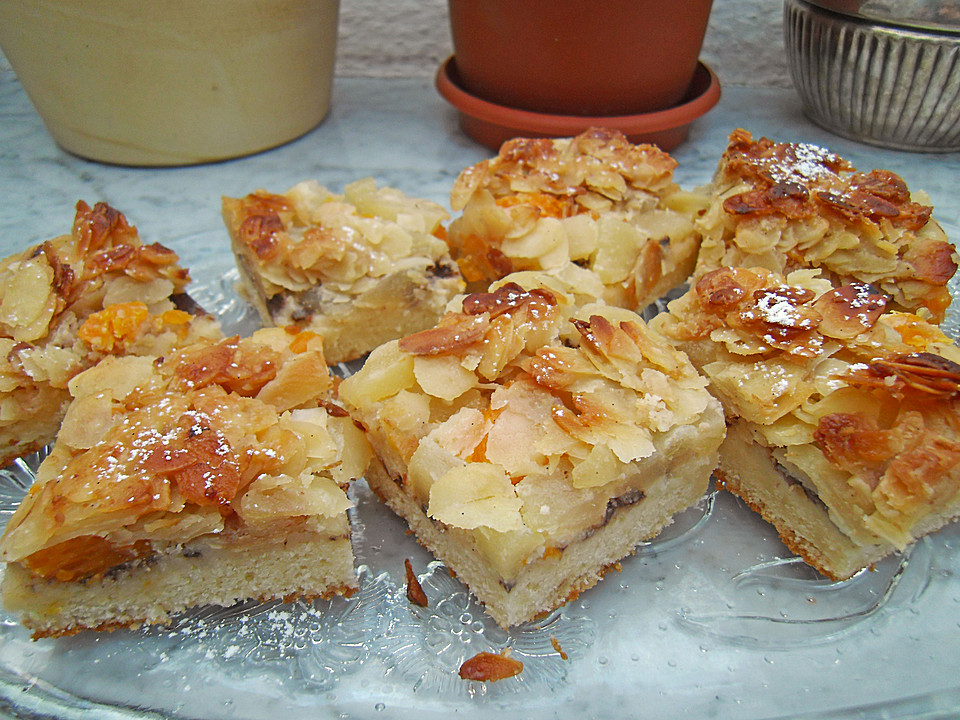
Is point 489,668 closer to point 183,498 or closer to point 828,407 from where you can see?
point 183,498

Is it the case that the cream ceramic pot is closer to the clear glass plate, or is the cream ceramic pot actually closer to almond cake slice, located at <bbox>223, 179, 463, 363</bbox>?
almond cake slice, located at <bbox>223, 179, 463, 363</bbox>

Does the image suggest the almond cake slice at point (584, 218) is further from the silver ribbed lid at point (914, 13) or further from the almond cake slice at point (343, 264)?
the silver ribbed lid at point (914, 13)

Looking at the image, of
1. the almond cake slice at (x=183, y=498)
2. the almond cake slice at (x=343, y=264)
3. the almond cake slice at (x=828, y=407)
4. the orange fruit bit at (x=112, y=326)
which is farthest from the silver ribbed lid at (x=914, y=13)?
the orange fruit bit at (x=112, y=326)

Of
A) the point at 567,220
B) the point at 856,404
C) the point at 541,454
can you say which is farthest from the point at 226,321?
the point at 856,404

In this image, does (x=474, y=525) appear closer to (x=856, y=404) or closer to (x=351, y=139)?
(x=856, y=404)

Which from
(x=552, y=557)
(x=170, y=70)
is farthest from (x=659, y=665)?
(x=170, y=70)

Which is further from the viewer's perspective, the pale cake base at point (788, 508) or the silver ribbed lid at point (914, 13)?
the silver ribbed lid at point (914, 13)
